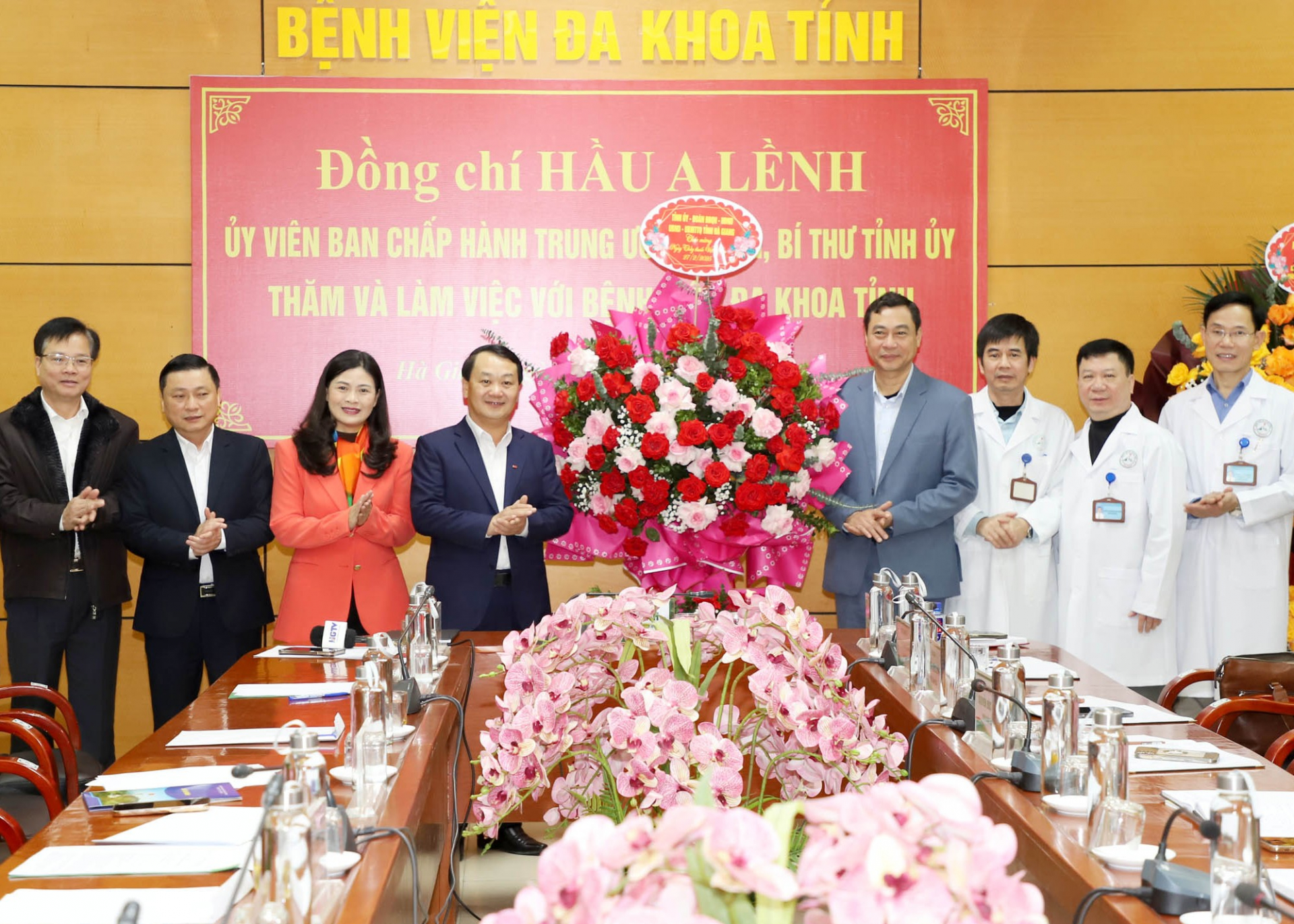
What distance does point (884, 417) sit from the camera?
3680mm

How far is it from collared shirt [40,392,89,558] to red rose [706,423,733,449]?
2.22m

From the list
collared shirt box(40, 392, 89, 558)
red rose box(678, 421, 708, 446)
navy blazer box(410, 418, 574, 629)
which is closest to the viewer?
red rose box(678, 421, 708, 446)

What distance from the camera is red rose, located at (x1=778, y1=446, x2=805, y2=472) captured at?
2.96 metres

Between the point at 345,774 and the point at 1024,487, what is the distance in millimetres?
2681

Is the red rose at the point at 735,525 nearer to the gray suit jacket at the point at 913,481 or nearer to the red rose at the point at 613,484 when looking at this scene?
the red rose at the point at 613,484

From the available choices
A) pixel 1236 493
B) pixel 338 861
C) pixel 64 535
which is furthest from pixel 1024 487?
pixel 64 535

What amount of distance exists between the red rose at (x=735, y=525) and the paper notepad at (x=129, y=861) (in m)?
1.72

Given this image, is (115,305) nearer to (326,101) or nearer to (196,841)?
(326,101)

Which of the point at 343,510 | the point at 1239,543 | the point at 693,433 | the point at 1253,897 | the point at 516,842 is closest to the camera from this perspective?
the point at 1253,897

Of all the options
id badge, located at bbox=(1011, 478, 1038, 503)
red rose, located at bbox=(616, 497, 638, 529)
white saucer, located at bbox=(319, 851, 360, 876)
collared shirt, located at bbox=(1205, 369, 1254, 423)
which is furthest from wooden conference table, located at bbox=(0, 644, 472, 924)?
collared shirt, located at bbox=(1205, 369, 1254, 423)

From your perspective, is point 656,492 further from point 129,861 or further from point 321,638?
point 129,861

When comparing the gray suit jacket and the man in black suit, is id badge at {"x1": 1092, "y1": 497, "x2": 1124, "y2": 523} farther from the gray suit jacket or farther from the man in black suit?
the man in black suit

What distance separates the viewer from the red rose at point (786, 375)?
301 centimetres

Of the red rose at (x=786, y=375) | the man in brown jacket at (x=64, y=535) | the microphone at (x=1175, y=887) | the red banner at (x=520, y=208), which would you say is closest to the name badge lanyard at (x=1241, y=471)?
the red banner at (x=520, y=208)
